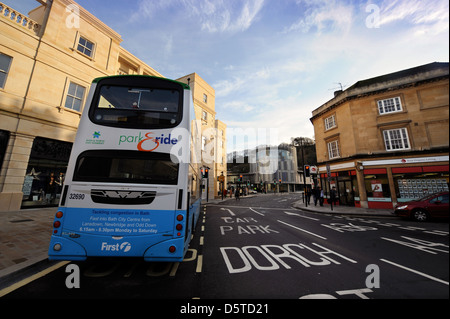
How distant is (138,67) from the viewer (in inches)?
733

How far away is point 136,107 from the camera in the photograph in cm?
430

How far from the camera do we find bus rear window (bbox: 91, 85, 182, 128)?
413 centimetres

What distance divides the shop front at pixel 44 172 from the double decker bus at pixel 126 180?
413 inches

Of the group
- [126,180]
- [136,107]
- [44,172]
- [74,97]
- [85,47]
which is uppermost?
Result: [85,47]

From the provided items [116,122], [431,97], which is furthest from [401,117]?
[116,122]

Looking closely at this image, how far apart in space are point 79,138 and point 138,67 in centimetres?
1827

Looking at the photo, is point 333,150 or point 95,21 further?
point 333,150

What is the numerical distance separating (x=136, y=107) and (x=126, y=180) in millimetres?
1778

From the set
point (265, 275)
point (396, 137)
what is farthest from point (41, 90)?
point (396, 137)

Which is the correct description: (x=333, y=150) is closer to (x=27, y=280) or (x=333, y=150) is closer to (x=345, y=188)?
(x=345, y=188)

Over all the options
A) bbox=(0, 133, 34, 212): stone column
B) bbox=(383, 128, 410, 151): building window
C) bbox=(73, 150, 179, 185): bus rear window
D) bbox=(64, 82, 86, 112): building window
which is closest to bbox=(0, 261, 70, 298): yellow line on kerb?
bbox=(73, 150, 179, 185): bus rear window

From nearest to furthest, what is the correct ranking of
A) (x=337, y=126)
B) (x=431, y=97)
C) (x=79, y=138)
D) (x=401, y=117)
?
(x=431, y=97), (x=401, y=117), (x=79, y=138), (x=337, y=126)

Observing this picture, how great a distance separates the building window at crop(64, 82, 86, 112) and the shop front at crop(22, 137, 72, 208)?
101 inches
